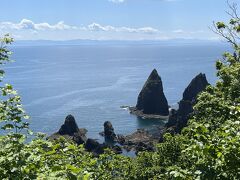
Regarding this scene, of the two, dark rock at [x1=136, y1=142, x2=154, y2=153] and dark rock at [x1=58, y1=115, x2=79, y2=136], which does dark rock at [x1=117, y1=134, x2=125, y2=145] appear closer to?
dark rock at [x1=136, y1=142, x2=154, y2=153]

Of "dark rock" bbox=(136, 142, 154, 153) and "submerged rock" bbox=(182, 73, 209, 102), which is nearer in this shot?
"dark rock" bbox=(136, 142, 154, 153)

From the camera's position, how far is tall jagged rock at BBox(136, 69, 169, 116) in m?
149

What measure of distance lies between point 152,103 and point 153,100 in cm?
146

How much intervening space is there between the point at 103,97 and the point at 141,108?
2881 centimetres

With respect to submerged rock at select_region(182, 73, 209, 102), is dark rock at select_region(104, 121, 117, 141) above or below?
below

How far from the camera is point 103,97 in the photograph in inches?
6929

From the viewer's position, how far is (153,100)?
15162 cm

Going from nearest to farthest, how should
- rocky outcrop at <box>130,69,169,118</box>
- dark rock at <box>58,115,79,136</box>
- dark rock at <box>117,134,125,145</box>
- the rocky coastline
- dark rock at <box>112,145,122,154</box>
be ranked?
1. dark rock at <box>112,145,122,154</box>
2. the rocky coastline
3. dark rock at <box>117,134,125,145</box>
4. dark rock at <box>58,115,79,136</box>
5. rocky outcrop at <box>130,69,169,118</box>

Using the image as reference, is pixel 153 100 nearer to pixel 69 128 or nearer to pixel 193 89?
pixel 193 89

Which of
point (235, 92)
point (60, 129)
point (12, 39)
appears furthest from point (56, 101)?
point (12, 39)

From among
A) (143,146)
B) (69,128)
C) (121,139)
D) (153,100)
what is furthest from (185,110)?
(69,128)

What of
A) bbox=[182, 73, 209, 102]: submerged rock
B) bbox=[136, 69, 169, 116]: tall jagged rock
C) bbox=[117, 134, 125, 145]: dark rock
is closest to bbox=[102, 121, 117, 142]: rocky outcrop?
bbox=[117, 134, 125, 145]: dark rock

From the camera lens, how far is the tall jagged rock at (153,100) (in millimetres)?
149250

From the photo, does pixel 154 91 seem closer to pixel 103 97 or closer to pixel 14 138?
pixel 103 97
